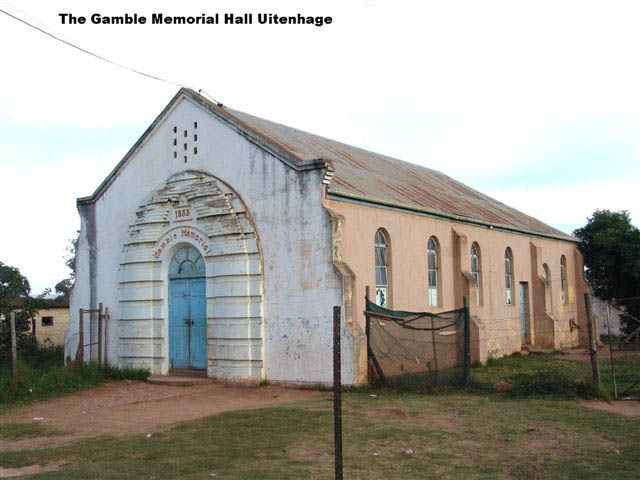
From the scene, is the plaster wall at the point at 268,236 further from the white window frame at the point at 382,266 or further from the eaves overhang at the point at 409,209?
the white window frame at the point at 382,266

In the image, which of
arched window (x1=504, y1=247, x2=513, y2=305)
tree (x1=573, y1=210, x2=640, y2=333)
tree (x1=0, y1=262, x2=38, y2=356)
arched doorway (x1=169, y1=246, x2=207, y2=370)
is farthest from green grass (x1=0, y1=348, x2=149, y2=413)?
tree (x1=573, y1=210, x2=640, y2=333)

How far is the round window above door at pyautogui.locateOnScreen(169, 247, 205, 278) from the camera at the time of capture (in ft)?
61.2

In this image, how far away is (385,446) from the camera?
33.1 feet

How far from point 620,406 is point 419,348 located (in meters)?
4.24

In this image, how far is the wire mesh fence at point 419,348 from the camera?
1520 centimetres

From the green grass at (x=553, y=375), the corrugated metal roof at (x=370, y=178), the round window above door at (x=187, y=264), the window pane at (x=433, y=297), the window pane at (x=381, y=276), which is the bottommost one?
the green grass at (x=553, y=375)

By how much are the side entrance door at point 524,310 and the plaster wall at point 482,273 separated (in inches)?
6.3

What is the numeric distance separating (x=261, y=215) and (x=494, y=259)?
10.6m

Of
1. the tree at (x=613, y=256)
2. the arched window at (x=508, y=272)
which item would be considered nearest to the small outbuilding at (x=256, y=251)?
the arched window at (x=508, y=272)

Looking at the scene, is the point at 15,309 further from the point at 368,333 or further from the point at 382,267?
the point at 368,333

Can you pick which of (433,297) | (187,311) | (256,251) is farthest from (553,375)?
(187,311)

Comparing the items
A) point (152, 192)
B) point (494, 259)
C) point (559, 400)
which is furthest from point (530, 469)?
point (494, 259)

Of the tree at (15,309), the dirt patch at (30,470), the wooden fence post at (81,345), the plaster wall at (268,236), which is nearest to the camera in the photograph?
the dirt patch at (30,470)

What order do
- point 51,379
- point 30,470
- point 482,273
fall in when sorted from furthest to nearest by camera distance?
point 482,273 → point 51,379 → point 30,470
